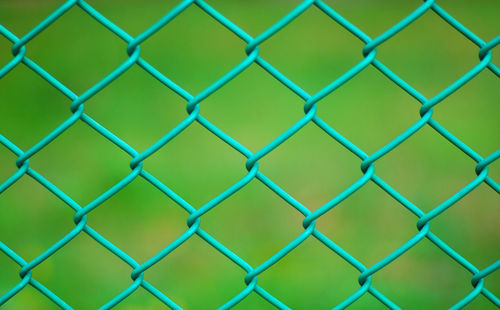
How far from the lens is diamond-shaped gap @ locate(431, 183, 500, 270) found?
2430mm

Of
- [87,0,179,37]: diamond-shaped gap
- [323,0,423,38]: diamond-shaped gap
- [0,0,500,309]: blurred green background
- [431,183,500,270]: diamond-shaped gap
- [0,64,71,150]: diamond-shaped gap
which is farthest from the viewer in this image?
[323,0,423,38]: diamond-shaped gap

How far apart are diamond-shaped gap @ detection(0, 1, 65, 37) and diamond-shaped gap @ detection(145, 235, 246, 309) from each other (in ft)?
10.1

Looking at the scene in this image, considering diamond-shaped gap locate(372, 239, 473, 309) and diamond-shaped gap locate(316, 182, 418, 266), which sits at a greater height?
diamond-shaped gap locate(316, 182, 418, 266)

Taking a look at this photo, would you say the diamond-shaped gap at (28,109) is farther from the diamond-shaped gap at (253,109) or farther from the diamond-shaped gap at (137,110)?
the diamond-shaped gap at (253,109)

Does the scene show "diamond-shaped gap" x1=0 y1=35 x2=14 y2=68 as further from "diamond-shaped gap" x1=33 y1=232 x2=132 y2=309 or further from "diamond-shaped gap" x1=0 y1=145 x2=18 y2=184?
"diamond-shaped gap" x1=33 y1=232 x2=132 y2=309

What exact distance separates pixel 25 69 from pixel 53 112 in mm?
684

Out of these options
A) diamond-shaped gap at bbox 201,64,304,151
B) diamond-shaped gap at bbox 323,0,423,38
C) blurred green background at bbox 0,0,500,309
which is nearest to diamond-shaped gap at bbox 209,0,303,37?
blurred green background at bbox 0,0,500,309

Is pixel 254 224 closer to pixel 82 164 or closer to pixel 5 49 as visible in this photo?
pixel 82 164

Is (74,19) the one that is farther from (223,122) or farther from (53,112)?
(223,122)

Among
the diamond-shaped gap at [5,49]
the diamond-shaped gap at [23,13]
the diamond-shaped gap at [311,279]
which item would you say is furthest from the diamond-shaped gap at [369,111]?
the diamond-shaped gap at [23,13]

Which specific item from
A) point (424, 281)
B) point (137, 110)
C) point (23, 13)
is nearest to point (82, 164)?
point (137, 110)

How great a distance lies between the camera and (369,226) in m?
2.66

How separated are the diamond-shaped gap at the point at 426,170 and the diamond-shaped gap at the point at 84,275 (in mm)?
1467

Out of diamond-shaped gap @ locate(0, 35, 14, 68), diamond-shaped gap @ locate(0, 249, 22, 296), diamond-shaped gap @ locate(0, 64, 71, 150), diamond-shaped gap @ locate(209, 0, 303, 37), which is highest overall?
diamond-shaped gap @ locate(209, 0, 303, 37)
